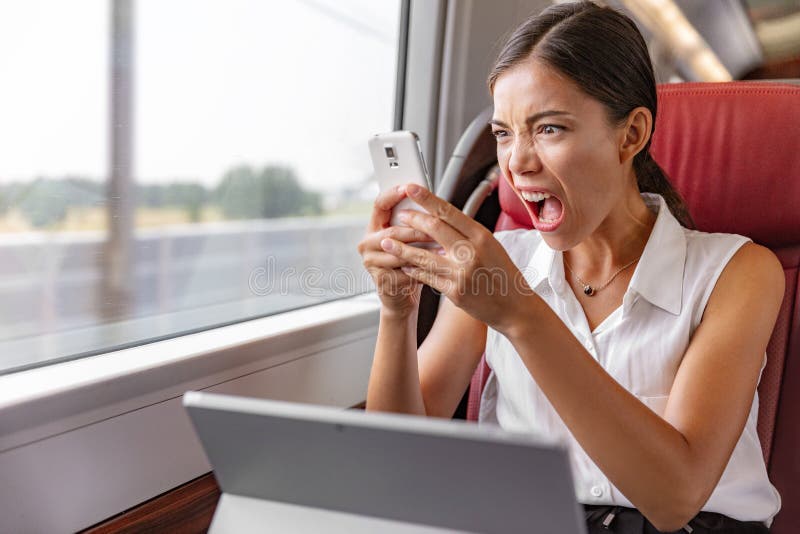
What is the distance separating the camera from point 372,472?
24.4 inches

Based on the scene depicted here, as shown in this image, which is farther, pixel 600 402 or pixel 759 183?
pixel 759 183

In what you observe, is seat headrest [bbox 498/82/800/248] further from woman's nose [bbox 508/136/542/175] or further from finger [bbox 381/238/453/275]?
finger [bbox 381/238/453/275]

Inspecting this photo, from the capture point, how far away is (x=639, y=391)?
3.49 feet

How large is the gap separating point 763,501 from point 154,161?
1.08m

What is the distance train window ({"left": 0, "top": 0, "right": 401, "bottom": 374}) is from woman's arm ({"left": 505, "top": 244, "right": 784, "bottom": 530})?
65 cm

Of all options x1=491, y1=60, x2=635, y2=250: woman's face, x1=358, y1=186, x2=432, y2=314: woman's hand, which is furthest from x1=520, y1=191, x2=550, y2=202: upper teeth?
x1=358, y1=186, x2=432, y2=314: woman's hand

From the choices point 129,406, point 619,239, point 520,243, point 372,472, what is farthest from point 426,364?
point 372,472

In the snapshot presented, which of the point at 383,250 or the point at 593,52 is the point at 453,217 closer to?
the point at 383,250

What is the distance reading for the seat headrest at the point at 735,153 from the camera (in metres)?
1.17

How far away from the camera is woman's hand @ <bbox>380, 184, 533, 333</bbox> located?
2.60 feet

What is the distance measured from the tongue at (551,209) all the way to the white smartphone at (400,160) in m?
0.24

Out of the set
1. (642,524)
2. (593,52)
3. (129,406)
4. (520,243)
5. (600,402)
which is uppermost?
(593,52)

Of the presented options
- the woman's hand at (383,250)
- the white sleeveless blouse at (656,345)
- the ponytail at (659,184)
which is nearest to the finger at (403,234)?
the woman's hand at (383,250)

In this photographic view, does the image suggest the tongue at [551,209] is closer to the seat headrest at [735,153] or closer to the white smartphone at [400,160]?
the white smartphone at [400,160]
